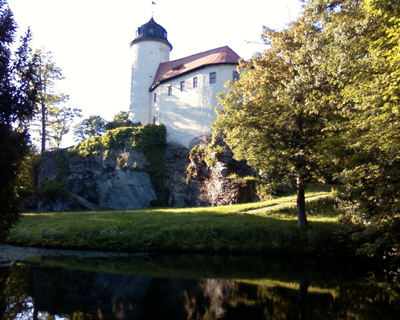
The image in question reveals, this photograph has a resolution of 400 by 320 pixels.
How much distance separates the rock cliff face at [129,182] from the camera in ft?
99.0

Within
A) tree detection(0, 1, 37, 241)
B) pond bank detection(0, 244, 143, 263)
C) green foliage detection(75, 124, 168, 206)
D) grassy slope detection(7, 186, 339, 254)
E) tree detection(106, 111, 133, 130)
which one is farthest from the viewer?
tree detection(106, 111, 133, 130)

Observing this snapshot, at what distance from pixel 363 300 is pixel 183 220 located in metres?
11.3

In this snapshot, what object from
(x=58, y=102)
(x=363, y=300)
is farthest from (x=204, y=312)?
(x=58, y=102)

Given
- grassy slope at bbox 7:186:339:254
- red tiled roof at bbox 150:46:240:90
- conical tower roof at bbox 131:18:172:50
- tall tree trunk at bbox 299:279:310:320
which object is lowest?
tall tree trunk at bbox 299:279:310:320

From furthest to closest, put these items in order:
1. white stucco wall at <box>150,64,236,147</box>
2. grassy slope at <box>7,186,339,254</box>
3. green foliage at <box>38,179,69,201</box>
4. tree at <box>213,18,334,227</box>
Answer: white stucco wall at <box>150,64,236,147</box> → green foliage at <box>38,179,69,201</box> → grassy slope at <box>7,186,339,254</box> → tree at <box>213,18,334,227</box>

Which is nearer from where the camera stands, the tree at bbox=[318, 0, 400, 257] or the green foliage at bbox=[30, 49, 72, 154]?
the tree at bbox=[318, 0, 400, 257]

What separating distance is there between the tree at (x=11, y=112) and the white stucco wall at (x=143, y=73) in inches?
1418

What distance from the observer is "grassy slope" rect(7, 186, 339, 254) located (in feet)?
53.9

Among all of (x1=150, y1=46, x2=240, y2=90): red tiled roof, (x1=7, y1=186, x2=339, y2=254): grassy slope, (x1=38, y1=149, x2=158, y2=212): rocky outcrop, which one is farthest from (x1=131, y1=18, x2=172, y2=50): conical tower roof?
(x1=7, y1=186, x2=339, y2=254): grassy slope

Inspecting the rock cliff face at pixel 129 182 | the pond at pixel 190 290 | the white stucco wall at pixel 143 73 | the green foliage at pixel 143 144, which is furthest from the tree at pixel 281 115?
the white stucco wall at pixel 143 73

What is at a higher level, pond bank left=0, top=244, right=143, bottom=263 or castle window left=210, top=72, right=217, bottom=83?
castle window left=210, top=72, right=217, bottom=83

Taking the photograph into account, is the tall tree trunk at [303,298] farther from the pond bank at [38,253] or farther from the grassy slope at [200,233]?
the pond bank at [38,253]

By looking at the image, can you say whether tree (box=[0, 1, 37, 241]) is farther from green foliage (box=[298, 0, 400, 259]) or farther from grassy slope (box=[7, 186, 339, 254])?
grassy slope (box=[7, 186, 339, 254])

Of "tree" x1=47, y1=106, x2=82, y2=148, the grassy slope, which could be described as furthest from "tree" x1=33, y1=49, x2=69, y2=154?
the grassy slope
